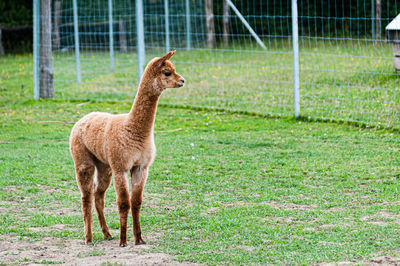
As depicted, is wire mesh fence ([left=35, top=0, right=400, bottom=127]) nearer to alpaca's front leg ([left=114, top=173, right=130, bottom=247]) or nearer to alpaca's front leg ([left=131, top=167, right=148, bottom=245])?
alpaca's front leg ([left=131, top=167, right=148, bottom=245])

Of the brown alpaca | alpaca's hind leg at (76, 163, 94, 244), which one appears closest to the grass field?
alpaca's hind leg at (76, 163, 94, 244)

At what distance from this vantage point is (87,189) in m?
5.61

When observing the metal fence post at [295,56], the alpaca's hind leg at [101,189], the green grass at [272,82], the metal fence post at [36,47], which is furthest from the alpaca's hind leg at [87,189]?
the metal fence post at [36,47]

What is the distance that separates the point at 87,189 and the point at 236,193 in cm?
203

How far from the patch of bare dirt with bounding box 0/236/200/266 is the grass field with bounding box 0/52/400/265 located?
3cm

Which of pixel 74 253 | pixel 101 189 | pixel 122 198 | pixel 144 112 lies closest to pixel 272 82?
pixel 101 189

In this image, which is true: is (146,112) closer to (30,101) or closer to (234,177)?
(234,177)

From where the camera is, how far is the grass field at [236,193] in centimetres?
521

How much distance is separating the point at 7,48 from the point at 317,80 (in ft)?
50.1

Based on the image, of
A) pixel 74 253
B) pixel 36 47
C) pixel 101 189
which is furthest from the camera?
pixel 36 47

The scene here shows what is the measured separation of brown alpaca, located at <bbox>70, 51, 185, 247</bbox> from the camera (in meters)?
5.30

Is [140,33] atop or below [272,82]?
atop

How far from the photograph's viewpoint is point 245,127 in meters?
10.5

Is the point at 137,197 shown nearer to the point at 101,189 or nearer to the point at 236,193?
the point at 101,189
